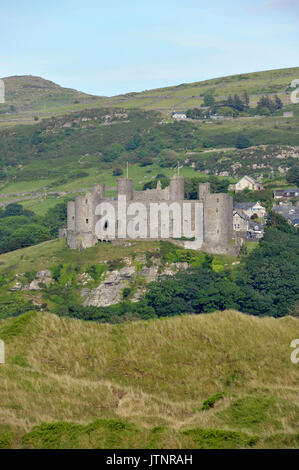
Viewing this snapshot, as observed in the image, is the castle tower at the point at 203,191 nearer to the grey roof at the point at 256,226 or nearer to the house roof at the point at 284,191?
the grey roof at the point at 256,226

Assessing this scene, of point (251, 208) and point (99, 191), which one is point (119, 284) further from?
point (251, 208)

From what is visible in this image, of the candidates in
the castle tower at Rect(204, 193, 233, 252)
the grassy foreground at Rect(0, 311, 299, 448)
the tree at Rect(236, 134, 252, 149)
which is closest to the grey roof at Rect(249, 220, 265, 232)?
the castle tower at Rect(204, 193, 233, 252)

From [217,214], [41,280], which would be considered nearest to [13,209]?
[41,280]

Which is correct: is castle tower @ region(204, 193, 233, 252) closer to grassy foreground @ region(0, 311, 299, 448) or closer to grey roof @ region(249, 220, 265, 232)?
grey roof @ region(249, 220, 265, 232)

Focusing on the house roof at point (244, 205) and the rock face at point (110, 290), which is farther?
the house roof at point (244, 205)

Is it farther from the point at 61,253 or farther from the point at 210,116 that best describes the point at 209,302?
the point at 210,116

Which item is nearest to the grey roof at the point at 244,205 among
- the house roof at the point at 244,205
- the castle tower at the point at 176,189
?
the house roof at the point at 244,205
